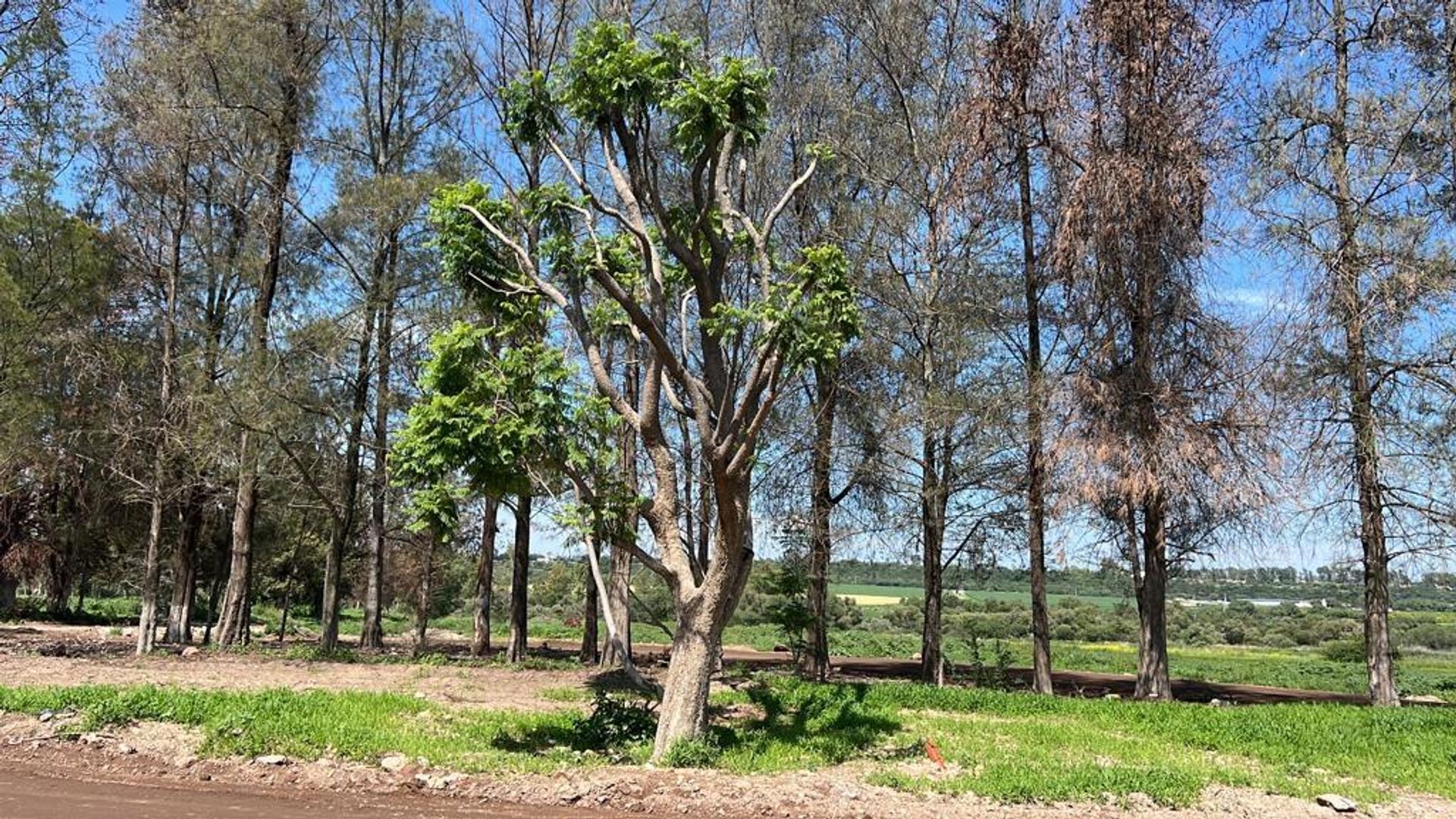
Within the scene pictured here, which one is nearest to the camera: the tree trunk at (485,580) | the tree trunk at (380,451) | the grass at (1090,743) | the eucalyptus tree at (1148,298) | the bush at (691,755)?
the grass at (1090,743)

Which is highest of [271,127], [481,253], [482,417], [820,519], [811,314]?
[271,127]

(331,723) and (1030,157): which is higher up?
(1030,157)

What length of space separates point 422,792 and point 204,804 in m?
1.72

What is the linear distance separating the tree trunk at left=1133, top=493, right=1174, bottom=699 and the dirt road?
36.4ft

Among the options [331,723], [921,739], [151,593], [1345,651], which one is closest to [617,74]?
[331,723]

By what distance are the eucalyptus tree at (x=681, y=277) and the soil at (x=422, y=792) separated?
1242 mm

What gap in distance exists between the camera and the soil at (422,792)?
761cm

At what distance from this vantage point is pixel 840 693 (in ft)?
43.0

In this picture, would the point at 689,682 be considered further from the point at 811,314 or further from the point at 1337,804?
the point at 1337,804

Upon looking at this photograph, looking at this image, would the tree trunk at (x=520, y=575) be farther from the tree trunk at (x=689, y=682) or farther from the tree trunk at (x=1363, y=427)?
the tree trunk at (x=1363, y=427)

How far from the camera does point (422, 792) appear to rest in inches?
328

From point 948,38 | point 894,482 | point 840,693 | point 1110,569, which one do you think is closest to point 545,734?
point 840,693

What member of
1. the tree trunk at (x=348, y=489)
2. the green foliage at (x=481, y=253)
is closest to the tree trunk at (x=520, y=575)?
the tree trunk at (x=348, y=489)

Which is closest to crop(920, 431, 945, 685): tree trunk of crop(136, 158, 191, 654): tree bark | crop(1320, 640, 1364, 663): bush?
crop(136, 158, 191, 654): tree bark
